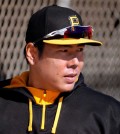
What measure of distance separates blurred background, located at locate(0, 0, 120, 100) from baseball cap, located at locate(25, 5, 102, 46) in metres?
1.50

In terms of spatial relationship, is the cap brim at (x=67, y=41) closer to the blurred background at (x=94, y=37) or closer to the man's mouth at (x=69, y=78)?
the man's mouth at (x=69, y=78)

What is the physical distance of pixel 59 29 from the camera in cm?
294

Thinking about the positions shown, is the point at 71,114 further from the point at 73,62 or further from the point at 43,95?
the point at 73,62

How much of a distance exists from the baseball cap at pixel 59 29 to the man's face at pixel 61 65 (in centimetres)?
5

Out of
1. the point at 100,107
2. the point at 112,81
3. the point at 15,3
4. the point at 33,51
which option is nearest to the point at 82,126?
the point at 100,107

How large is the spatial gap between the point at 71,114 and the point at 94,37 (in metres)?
1.98

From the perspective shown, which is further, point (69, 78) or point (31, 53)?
point (31, 53)

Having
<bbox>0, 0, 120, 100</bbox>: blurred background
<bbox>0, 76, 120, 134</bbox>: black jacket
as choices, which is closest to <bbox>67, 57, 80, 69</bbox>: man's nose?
<bbox>0, 76, 120, 134</bbox>: black jacket

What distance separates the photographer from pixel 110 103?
10.1 ft

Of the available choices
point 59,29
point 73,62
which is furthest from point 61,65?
point 59,29

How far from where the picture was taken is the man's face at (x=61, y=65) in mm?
2916

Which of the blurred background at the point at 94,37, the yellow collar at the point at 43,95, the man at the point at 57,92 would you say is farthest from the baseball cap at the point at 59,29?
the blurred background at the point at 94,37

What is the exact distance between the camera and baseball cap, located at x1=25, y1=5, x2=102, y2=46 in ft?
9.57

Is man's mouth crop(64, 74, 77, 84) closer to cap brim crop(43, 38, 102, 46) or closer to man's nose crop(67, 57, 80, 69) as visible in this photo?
man's nose crop(67, 57, 80, 69)
